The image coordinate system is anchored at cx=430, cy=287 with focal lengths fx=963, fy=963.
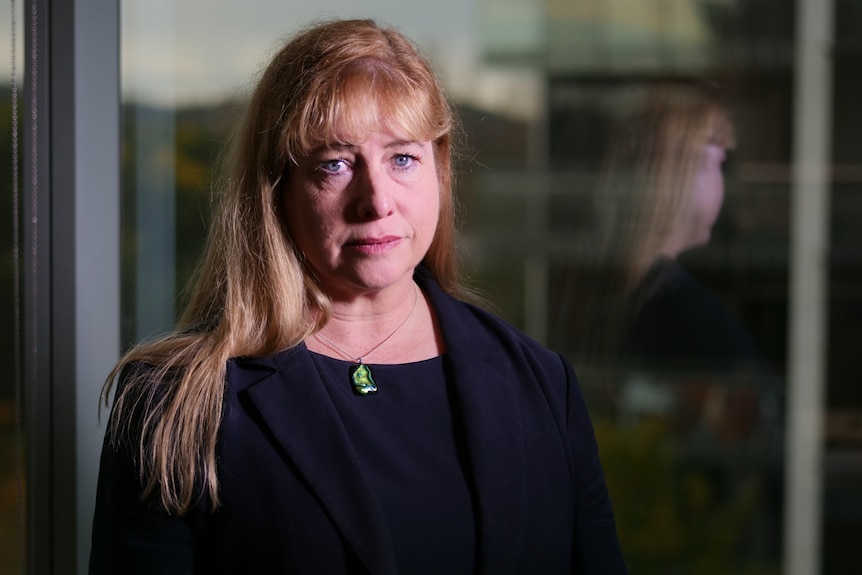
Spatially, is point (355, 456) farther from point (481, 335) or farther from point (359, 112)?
point (359, 112)

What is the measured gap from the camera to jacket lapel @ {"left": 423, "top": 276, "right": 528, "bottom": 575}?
1107mm

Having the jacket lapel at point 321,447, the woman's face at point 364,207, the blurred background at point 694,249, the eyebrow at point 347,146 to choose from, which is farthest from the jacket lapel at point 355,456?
the blurred background at point 694,249

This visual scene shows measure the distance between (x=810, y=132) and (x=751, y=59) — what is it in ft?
0.85

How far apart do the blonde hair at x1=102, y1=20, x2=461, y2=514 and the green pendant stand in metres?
0.07

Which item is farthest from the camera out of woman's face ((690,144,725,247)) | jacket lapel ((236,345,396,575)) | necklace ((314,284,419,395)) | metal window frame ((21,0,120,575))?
woman's face ((690,144,725,247))

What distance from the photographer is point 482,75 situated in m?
2.38

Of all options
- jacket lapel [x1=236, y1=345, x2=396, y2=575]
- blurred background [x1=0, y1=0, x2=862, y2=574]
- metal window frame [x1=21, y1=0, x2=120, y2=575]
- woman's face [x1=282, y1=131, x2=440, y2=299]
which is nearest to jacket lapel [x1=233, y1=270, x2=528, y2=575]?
jacket lapel [x1=236, y1=345, x2=396, y2=575]

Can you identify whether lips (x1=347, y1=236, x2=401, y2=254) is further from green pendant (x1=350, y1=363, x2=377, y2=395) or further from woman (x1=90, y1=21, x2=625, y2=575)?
green pendant (x1=350, y1=363, x2=377, y2=395)

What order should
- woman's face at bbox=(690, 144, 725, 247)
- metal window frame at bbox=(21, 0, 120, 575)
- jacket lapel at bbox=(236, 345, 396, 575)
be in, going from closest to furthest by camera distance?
jacket lapel at bbox=(236, 345, 396, 575), metal window frame at bbox=(21, 0, 120, 575), woman's face at bbox=(690, 144, 725, 247)

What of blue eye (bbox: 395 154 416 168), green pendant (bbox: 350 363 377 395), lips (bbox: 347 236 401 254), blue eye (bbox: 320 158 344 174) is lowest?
green pendant (bbox: 350 363 377 395)

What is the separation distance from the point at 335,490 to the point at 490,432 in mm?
203

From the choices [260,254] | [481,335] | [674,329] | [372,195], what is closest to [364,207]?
[372,195]

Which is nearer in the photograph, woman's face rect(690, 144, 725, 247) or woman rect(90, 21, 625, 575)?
woman rect(90, 21, 625, 575)

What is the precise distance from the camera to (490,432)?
1151 mm
